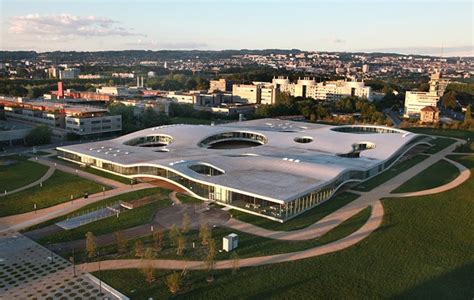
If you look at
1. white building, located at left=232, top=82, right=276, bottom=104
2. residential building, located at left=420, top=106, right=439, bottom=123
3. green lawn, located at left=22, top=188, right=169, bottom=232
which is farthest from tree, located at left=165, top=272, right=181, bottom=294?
white building, located at left=232, top=82, right=276, bottom=104

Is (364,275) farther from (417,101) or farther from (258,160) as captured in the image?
(417,101)

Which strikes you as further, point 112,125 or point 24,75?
point 24,75

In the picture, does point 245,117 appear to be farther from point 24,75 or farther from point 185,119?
point 24,75

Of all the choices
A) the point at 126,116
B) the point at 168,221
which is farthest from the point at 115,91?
the point at 168,221

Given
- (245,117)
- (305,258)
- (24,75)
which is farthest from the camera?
(24,75)

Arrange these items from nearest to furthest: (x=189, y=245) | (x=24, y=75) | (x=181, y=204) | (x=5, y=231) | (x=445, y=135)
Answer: (x=189, y=245) → (x=5, y=231) → (x=181, y=204) → (x=445, y=135) → (x=24, y=75)

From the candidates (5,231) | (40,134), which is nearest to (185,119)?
(40,134)

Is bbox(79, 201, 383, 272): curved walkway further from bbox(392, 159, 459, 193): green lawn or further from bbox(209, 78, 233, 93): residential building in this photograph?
bbox(209, 78, 233, 93): residential building
